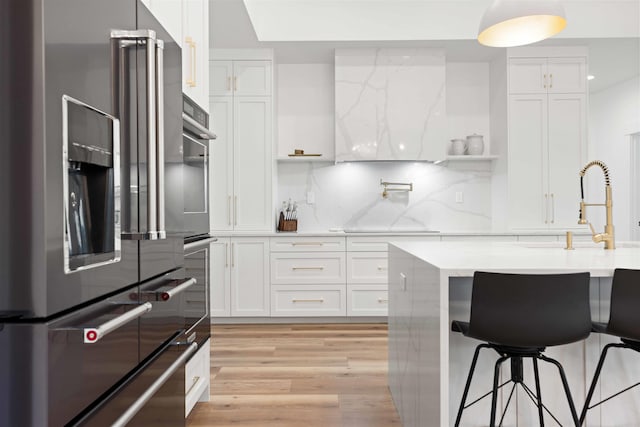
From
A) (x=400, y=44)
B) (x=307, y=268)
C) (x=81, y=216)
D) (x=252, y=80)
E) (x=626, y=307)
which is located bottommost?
(x=307, y=268)

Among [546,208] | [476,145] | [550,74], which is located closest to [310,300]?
[476,145]

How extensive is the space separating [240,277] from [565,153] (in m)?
3.26

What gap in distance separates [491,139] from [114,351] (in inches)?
174

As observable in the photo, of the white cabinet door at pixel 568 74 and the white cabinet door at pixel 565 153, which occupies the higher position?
the white cabinet door at pixel 568 74

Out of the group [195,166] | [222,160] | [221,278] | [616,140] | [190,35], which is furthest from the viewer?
[616,140]

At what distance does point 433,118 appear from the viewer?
426 cm

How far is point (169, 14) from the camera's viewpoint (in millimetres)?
1741

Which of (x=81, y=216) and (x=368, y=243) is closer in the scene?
(x=81, y=216)

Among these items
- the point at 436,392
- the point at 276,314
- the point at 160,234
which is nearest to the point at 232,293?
the point at 276,314

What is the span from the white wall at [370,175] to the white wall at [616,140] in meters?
1.86

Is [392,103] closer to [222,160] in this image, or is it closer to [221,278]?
[222,160]

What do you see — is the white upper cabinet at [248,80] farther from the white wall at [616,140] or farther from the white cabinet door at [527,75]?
the white wall at [616,140]

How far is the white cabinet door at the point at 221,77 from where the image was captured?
4.20m

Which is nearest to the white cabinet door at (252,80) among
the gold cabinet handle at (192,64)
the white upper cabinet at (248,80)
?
the white upper cabinet at (248,80)
